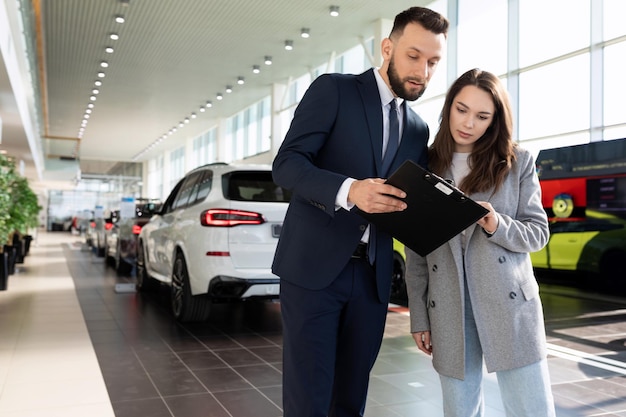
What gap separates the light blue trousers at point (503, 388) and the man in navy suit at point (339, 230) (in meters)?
0.29

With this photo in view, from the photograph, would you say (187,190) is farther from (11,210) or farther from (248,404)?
(11,210)

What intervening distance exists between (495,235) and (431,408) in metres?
2.10

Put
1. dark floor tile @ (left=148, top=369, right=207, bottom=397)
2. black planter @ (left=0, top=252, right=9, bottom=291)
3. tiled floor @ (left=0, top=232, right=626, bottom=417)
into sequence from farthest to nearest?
black planter @ (left=0, top=252, right=9, bottom=291) < dark floor tile @ (left=148, top=369, right=207, bottom=397) < tiled floor @ (left=0, top=232, right=626, bottom=417)

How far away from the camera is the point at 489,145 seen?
1.79 m

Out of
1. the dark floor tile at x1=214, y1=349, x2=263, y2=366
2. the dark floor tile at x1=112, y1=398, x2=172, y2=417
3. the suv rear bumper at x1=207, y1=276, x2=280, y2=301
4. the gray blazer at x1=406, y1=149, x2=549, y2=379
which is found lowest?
the dark floor tile at x1=214, y1=349, x2=263, y2=366

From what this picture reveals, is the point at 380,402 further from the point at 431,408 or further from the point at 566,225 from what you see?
the point at 566,225

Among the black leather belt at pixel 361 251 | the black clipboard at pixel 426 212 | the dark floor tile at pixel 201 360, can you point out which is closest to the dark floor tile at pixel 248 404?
the dark floor tile at pixel 201 360

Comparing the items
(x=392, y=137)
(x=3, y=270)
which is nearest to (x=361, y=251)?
(x=392, y=137)

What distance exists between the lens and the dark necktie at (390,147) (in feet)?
5.80

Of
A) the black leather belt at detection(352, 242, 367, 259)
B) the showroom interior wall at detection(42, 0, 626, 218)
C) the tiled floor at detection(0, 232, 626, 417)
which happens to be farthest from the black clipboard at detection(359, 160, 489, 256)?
the showroom interior wall at detection(42, 0, 626, 218)

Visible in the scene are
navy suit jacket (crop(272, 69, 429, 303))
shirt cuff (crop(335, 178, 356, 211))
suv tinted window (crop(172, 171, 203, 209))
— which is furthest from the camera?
suv tinted window (crop(172, 171, 203, 209))

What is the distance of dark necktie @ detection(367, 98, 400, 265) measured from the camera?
5.80ft

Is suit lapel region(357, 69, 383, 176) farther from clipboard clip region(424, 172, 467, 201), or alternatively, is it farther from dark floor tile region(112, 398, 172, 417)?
dark floor tile region(112, 398, 172, 417)

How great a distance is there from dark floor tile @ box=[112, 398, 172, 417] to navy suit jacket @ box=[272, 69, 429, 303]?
1.89 metres
